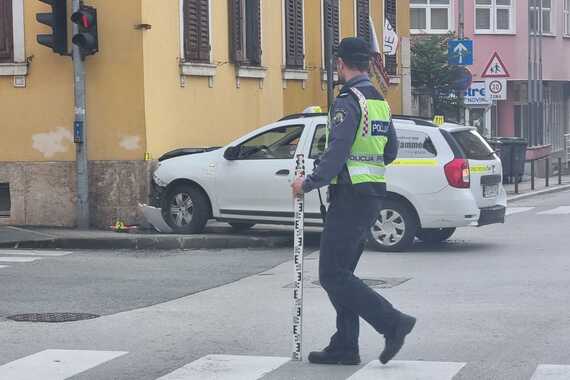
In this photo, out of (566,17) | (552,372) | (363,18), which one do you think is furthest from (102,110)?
(566,17)

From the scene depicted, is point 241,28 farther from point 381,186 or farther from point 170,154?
point 381,186

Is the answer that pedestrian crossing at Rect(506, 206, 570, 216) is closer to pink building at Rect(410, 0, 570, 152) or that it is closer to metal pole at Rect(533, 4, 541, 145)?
metal pole at Rect(533, 4, 541, 145)

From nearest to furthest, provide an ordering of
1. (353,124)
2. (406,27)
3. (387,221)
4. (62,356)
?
(353,124)
(62,356)
(387,221)
(406,27)

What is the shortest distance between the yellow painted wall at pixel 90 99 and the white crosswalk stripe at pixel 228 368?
10.2 m

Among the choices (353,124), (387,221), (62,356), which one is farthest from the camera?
(387,221)

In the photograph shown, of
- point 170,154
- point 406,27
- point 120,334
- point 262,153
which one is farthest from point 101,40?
point 406,27

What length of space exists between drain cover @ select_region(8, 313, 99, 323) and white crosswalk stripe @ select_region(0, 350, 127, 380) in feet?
4.93

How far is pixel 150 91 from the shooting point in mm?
18688

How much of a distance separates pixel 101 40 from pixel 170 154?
1.79m

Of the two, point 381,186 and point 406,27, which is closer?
point 381,186

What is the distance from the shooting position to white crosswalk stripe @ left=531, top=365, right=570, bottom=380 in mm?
7867

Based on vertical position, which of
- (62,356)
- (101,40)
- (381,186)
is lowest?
(62,356)

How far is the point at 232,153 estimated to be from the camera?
16812 mm

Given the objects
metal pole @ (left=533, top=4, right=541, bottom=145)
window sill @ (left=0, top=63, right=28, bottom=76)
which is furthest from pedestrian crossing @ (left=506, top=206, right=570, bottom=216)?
metal pole @ (left=533, top=4, right=541, bottom=145)
